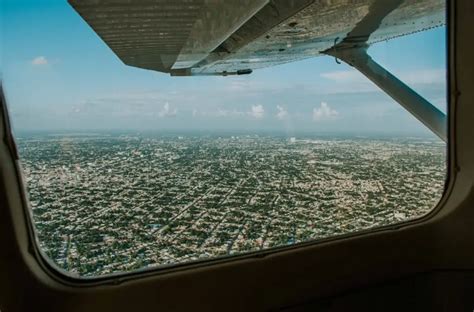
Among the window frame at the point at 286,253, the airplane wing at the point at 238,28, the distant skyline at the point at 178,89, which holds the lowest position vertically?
the window frame at the point at 286,253

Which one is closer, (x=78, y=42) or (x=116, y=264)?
(x=78, y=42)

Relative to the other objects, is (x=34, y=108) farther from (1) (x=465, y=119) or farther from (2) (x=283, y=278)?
(1) (x=465, y=119)

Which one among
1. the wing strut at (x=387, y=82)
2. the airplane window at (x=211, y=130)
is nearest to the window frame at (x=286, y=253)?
the airplane window at (x=211, y=130)

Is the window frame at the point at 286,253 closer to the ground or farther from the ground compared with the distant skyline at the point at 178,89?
closer to the ground

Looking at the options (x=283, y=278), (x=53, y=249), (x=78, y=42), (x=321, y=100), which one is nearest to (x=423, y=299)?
(x=283, y=278)

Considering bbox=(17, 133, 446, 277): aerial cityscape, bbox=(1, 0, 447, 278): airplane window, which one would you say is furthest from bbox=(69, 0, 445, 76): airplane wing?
bbox=(17, 133, 446, 277): aerial cityscape

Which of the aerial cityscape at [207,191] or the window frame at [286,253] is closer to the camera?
the window frame at [286,253]

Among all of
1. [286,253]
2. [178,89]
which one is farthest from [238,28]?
[286,253]

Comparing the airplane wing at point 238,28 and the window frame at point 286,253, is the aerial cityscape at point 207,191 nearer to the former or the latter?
the window frame at point 286,253
